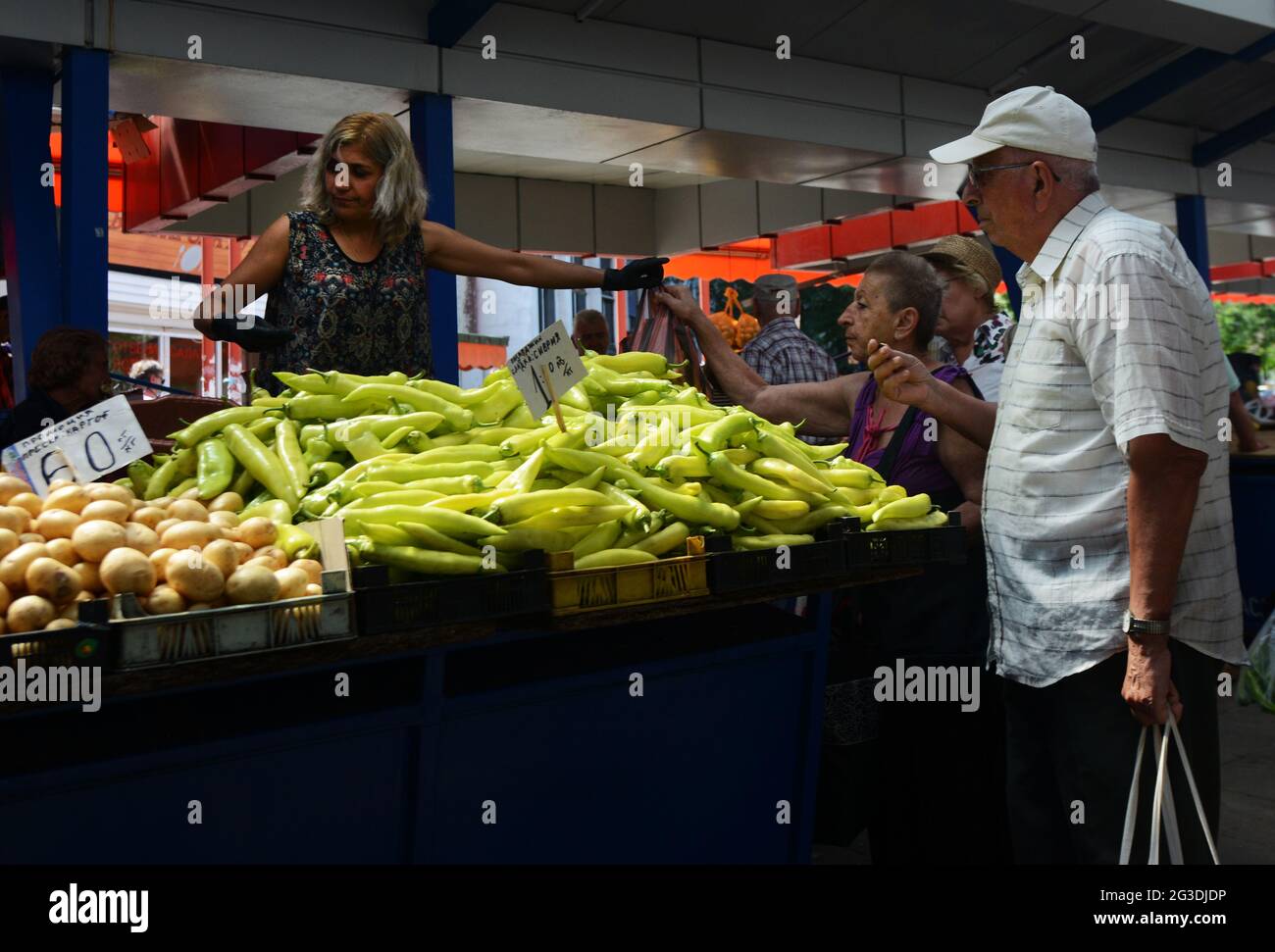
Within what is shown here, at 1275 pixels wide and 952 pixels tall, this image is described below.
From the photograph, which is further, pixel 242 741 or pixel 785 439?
pixel 785 439

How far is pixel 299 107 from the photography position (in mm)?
6375

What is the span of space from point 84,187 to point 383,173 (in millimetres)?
2783

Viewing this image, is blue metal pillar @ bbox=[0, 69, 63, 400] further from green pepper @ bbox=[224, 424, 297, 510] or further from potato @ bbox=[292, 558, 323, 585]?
potato @ bbox=[292, 558, 323, 585]

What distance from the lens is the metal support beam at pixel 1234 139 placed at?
427 inches

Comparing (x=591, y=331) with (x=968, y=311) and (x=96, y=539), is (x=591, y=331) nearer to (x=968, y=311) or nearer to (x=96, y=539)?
(x=968, y=311)

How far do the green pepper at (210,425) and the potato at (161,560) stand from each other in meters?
0.80

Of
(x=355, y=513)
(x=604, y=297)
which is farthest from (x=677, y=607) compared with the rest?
(x=604, y=297)

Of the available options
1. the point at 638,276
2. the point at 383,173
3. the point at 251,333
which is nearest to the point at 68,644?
the point at 251,333

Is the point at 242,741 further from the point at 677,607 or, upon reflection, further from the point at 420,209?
the point at 420,209

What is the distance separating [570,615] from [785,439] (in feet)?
3.14

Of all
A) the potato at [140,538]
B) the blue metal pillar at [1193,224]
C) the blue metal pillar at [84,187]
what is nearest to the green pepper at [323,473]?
the potato at [140,538]

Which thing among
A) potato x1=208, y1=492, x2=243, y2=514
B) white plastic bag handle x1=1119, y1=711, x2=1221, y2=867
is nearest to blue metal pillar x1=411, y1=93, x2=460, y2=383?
potato x1=208, y1=492, x2=243, y2=514

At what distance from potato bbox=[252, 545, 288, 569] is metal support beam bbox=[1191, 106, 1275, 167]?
11.2 meters

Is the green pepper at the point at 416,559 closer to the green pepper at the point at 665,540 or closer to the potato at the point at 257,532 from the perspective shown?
the potato at the point at 257,532
